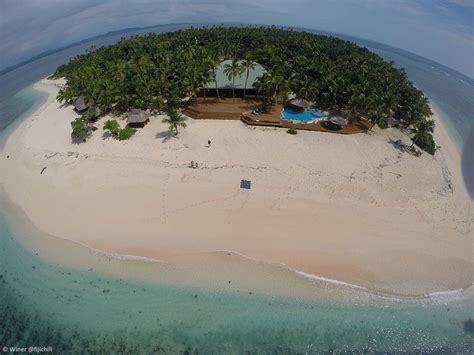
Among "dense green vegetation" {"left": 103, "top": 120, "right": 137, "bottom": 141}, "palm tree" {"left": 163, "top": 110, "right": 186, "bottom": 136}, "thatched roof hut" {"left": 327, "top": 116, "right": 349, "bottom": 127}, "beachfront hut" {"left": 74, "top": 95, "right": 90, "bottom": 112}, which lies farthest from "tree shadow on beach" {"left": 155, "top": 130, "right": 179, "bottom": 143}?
"thatched roof hut" {"left": 327, "top": 116, "right": 349, "bottom": 127}

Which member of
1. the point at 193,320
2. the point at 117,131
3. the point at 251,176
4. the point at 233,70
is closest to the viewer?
the point at 193,320

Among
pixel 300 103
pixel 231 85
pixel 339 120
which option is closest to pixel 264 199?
pixel 339 120

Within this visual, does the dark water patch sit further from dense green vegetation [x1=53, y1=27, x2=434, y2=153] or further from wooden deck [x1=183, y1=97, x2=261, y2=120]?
wooden deck [x1=183, y1=97, x2=261, y2=120]

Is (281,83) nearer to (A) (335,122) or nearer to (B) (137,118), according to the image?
(A) (335,122)

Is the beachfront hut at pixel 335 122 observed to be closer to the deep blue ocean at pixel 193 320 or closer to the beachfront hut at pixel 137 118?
the deep blue ocean at pixel 193 320

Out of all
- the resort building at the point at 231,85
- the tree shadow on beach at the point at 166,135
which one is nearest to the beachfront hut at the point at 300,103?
the resort building at the point at 231,85

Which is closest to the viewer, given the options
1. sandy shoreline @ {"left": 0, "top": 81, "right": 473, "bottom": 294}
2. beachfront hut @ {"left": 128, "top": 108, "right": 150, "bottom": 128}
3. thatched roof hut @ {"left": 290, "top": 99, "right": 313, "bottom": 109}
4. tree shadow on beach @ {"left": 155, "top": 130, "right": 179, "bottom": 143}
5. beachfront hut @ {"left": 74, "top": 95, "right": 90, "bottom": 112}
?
A: sandy shoreline @ {"left": 0, "top": 81, "right": 473, "bottom": 294}

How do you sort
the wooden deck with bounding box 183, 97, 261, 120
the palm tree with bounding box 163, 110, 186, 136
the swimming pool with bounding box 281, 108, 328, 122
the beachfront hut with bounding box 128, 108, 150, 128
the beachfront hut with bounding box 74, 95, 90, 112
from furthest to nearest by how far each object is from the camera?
the beachfront hut with bounding box 74, 95, 90, 112 < the wooden deck with bounding box 183, 97, 261, 120 < the swimming pool with bounding box 281, 108, 328, 122 < the beachfront hut with bounding box 128, 108, 150, 128 < the palm tree with bounding box 163, 110, 186, 136
